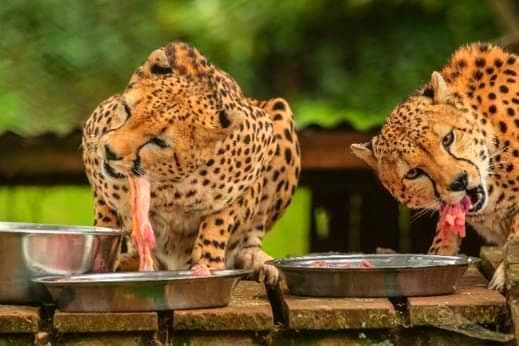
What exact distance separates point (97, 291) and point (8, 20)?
6.02 meters

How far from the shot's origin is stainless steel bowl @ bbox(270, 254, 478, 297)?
17.9ft

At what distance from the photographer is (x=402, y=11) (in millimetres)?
11922

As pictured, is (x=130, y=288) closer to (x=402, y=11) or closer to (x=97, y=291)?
(x=97, y=291)

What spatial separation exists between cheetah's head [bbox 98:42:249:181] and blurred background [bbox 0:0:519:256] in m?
2.15

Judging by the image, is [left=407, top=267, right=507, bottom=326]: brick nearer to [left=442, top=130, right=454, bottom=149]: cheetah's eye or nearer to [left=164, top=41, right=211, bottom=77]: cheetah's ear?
[left=442, top=130, right=454, bottom=149]: cheetah's eye

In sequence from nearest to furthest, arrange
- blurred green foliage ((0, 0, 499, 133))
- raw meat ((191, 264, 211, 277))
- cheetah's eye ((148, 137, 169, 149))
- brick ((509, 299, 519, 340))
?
brick ((509, 299, 519, 340)), raw meat ((191, 264, 211, 277)), cheetah's eye ((148, 137, 169, 149)), blurred green foliage ((0, 0, 499, 133))

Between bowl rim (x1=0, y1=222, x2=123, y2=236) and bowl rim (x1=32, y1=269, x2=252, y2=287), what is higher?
bowl rim (x1=0, y1=222, x2=123, y2=236)

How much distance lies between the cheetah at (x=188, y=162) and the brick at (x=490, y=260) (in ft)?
2.82

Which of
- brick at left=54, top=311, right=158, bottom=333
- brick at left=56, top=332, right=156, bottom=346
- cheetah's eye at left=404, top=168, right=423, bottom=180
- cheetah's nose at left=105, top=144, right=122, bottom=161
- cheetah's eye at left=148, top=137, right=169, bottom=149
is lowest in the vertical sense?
brick at left=56, top=332, right=156, bottom=346

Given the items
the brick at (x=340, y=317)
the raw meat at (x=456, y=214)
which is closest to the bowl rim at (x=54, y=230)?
the brick at (x=340, y=317)

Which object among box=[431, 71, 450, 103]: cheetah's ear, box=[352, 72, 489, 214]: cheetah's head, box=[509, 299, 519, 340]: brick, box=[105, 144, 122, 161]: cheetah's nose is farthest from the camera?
box=[431, 71, 450, 103]: cheetah's ear

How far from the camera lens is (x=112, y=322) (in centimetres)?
523

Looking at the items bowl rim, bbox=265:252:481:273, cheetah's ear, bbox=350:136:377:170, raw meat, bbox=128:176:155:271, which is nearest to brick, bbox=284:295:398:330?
bowl rim, bbox=265:252:481:273

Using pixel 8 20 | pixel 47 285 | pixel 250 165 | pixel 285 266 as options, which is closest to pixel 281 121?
pixel 250 165
